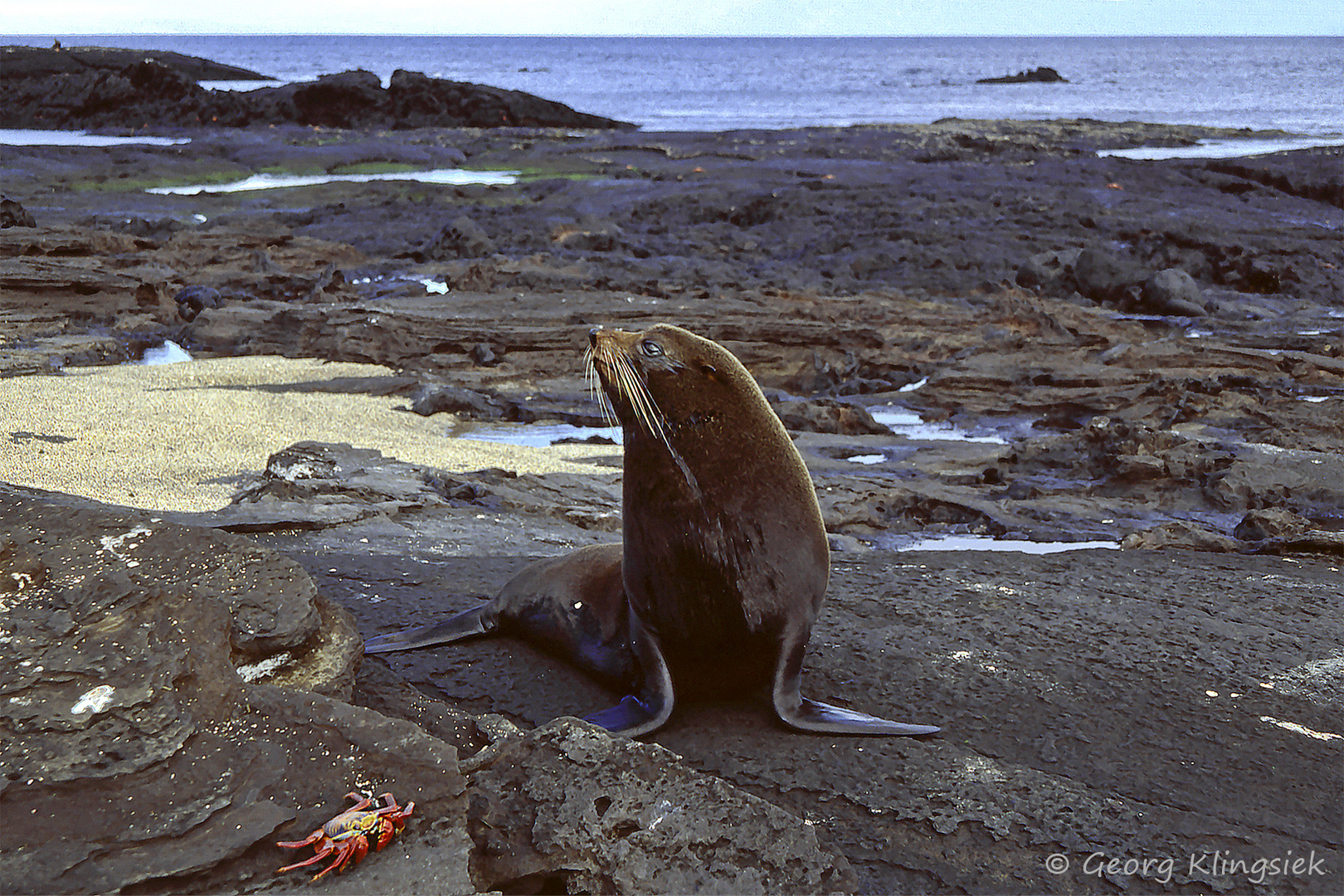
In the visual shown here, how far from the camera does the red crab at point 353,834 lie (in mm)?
2084

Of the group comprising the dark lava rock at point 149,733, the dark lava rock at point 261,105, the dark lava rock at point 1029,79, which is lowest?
the dark lava rock at point 149,733

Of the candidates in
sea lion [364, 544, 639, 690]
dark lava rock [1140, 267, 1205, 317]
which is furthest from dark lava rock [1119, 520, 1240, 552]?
dark lava rock [1140, 267, 1205, 317]

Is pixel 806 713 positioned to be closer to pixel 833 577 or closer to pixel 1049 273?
pixel 833 577

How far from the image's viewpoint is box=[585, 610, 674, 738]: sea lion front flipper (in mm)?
3527

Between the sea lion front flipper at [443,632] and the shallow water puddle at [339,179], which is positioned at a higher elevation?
the shallow water puddle at [339,179]

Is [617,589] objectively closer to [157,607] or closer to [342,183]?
[157,607]

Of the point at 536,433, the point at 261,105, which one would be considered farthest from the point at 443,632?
the point at 261,105

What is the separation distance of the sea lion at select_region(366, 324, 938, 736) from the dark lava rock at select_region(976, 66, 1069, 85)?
8954 cm

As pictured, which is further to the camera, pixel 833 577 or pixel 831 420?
pixel 831 420

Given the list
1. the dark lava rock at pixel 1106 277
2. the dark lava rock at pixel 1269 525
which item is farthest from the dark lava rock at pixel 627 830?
the dark lava rock at pixel 1106 277

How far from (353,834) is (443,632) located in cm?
216

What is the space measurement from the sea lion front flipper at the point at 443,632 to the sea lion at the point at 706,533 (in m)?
0.73

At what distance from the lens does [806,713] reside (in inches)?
142

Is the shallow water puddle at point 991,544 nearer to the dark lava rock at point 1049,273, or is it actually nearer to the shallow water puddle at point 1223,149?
the dark lava rock at point 1049,273
